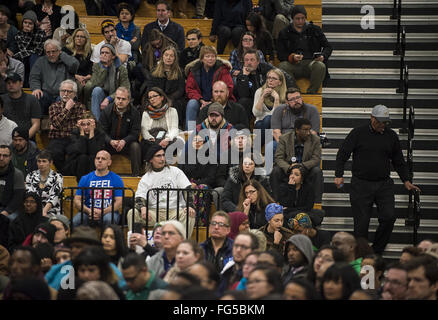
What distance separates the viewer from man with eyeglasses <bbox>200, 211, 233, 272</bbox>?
8.55 meters

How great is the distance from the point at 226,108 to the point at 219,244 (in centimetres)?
303

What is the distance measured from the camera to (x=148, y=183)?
395 inches

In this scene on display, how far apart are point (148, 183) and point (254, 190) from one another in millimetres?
1222

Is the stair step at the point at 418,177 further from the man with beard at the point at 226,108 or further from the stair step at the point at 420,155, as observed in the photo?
the man with beard at the point at 226,108

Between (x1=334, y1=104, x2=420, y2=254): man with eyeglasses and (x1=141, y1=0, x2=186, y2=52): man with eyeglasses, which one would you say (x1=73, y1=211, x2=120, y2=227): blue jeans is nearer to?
(x1=334, y1=104, x2=420, y2=254): man with eyeglasses

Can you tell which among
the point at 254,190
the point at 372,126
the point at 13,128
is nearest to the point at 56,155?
the point at 13,128

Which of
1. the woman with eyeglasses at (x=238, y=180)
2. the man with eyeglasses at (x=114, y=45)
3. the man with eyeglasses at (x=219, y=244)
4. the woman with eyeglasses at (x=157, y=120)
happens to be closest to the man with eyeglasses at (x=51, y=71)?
the man with eyeglasses at (x=114, y=45)

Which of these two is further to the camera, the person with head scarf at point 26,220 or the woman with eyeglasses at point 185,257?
the person with head scarf at point 26,220

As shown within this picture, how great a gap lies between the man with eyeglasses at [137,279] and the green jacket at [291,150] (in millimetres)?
3646

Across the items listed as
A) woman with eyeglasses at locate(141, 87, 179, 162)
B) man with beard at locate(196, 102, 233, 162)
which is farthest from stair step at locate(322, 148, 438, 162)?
woman with eyeglasses at locate(141, 87, 179, 162)

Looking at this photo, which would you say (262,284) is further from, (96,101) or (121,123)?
(96,101)

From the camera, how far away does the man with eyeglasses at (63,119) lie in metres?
11.1

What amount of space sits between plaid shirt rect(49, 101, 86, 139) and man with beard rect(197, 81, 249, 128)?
162 cm
